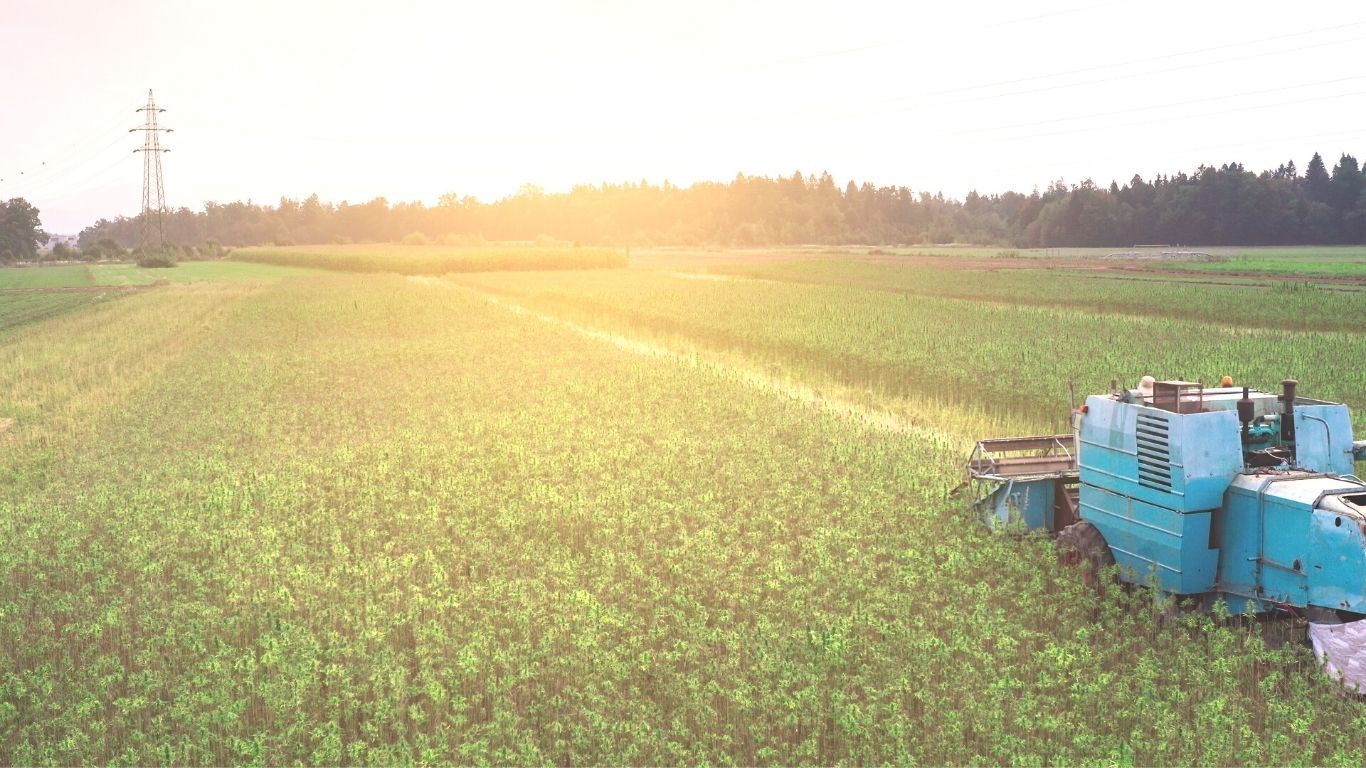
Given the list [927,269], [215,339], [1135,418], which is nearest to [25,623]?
[1135,418]

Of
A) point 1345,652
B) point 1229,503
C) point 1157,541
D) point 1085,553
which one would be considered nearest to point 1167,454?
point 1229,503

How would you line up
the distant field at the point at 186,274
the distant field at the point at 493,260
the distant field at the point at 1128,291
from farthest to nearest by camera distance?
the distant field at the point at 493,260, the distant field at the point at 186,274, the distant field at the point at 1128,291

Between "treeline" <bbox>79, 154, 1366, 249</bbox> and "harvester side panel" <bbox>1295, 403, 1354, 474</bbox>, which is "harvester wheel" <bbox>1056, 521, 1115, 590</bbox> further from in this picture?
"treeline" <bbox>79, 154, 1366, 249</bbox>

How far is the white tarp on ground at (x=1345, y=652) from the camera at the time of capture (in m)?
6.73

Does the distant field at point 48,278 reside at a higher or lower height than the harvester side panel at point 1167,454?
higher

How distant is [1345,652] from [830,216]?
443 ft

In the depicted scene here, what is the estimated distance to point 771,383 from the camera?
75.5 ft

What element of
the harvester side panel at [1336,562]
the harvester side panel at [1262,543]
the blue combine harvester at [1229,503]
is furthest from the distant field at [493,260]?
the harvester side panel at [1336,562]

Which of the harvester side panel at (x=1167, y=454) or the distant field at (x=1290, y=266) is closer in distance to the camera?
the harvester side panel at (x=1167, y=454)

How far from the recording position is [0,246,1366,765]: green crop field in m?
6.81

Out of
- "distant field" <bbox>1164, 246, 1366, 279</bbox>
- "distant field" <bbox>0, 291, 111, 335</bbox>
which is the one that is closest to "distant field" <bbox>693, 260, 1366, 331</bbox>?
"distant field" <bbox>1164, 246, 1366, 279</bbox>

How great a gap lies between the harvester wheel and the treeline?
89.1 m

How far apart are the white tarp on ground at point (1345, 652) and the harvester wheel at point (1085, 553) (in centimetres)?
185

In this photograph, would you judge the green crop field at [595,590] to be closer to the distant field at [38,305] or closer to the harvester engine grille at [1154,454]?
the harvester engine grille at [1154,454]
